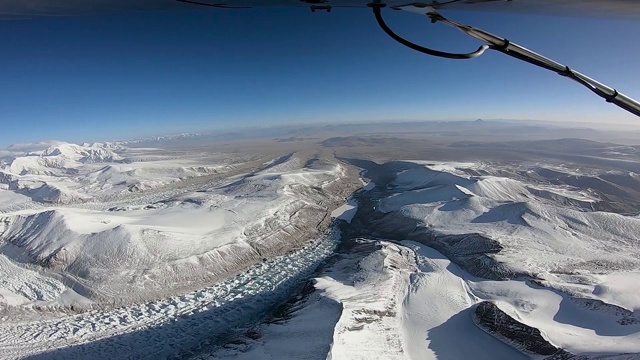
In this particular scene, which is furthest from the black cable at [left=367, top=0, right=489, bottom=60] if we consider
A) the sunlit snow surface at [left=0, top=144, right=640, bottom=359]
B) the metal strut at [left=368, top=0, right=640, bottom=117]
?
the sunlit snow surface at [left=0, top=144, right=640, bottom=359]

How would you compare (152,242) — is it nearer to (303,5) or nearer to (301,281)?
(301,281)

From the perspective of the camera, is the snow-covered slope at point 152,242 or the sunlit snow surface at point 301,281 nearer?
the sunlit snow surface at point 301,281

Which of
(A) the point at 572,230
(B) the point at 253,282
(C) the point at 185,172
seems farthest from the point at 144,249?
(C) the point at 185,172

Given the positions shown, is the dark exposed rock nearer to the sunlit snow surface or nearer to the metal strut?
the sunlit snow surface

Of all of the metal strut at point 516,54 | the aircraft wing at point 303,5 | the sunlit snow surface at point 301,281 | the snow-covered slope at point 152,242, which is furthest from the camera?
the snow-covered slope at point 152,242

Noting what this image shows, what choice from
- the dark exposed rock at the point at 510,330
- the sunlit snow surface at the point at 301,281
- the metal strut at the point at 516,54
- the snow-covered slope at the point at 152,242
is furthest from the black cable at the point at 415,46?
the snow-covered slope at the point at 152,242

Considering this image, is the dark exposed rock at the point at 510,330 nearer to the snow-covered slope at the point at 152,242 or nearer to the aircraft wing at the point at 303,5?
the aircraft wing at the point at 303,5

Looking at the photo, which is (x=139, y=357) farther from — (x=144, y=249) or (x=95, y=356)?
(x=144, y=249)

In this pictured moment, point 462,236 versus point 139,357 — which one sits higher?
A: point 462,236

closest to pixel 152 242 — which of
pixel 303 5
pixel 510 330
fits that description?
pixel 510 330
